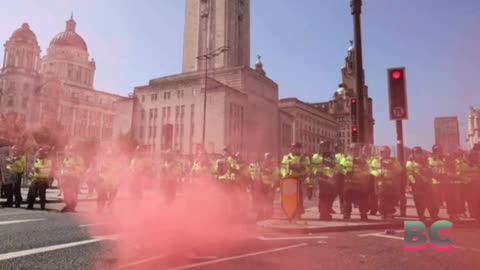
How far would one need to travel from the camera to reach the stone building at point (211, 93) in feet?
171

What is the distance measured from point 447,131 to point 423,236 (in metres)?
1.84

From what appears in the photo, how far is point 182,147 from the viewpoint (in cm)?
5481

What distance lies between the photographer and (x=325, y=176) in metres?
8.72

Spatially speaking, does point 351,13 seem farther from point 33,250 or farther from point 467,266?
point 33,250

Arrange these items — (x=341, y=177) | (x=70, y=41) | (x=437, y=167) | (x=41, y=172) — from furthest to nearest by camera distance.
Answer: (x=70, y=41) → (x=41, y=172) → (x=341, y=177) → (x=437, y=167)

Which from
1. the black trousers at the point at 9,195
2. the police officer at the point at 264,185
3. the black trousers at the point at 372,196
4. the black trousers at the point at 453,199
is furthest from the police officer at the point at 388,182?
the black trousers at the point at 9,195

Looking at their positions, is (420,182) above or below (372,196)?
above

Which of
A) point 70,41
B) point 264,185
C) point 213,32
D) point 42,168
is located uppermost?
point 70,41

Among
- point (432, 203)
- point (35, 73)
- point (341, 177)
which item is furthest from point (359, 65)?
point (35, 73)

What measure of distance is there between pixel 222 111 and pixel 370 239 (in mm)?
→ 45563

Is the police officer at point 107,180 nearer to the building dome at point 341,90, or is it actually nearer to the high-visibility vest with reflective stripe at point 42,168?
the high-visibility vest with reflective stripe at point 42,168

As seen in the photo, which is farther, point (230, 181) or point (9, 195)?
Answer: point (9, 195)

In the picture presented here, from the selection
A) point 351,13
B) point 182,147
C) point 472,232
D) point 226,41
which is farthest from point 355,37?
point 226,41

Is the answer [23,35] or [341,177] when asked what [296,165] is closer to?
[341,177]
